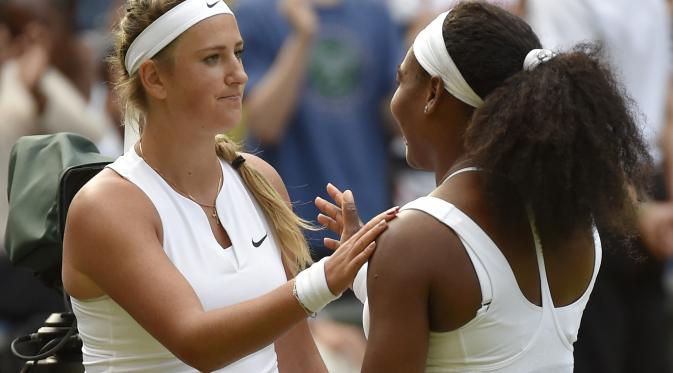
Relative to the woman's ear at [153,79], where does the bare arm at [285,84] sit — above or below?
below

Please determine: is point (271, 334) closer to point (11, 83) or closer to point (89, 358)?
point (89, 358)

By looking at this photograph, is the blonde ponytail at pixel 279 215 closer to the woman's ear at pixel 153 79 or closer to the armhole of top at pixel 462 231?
the woman's ear at pixel 153 79

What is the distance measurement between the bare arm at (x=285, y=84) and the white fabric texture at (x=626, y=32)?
1016mm

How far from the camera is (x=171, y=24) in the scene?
11.1ft

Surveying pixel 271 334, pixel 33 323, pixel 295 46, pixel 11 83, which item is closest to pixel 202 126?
pixel 271 334

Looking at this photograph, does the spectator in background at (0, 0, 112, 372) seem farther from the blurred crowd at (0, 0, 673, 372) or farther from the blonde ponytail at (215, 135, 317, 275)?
the blonde ponytail at (215, 135, 317, 275)

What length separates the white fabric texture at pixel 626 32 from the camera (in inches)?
228

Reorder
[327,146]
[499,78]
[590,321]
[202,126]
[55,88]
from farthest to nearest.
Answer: [55,88]
[327,146]
[590,321]
[202,126]
[499,78]

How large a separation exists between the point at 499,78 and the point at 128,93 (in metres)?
0.96

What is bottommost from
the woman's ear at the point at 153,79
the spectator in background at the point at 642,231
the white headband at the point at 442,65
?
the spectator in background at the point at 642,231

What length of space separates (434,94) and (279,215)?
2.29 ft

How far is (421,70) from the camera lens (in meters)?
3.15

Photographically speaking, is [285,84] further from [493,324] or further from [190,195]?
[493,324]

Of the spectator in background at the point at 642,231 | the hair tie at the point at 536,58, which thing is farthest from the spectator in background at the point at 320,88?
the hair tie at the point at 536,58
